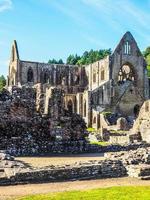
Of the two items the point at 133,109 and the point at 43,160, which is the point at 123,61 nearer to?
the point at 133,109

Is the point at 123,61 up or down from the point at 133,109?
up

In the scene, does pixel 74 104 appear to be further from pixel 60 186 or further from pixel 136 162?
pixel 60 186

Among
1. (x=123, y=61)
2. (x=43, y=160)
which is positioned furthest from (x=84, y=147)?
(x=123, y=61)

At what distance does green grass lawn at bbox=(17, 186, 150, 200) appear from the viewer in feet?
46.4

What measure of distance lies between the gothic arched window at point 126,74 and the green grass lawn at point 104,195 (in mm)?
60390

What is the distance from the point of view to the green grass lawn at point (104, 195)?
46.4ft

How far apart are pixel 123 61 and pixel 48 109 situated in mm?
46086

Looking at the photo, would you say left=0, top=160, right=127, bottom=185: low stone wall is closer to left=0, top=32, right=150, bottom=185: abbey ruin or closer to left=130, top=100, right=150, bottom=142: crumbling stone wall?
left=0, top=32, right=150, bottom=185: abbey ruin

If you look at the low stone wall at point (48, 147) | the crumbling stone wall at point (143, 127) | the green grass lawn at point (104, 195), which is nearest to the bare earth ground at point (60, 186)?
the green grass lawn at point (104, 195)

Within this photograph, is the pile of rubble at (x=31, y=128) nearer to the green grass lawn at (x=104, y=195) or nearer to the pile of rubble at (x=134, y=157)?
the pile of rubble at (x=134, y=157)

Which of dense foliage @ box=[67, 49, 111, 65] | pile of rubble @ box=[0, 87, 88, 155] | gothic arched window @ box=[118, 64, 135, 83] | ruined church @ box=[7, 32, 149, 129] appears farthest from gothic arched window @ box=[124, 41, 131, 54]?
dense foliage @ box=[67, 49, 111, 65]

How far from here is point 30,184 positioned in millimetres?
16656

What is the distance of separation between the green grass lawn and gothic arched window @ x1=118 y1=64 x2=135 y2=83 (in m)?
60.4

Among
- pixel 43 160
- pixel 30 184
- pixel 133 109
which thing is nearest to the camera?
pixel 30 184
